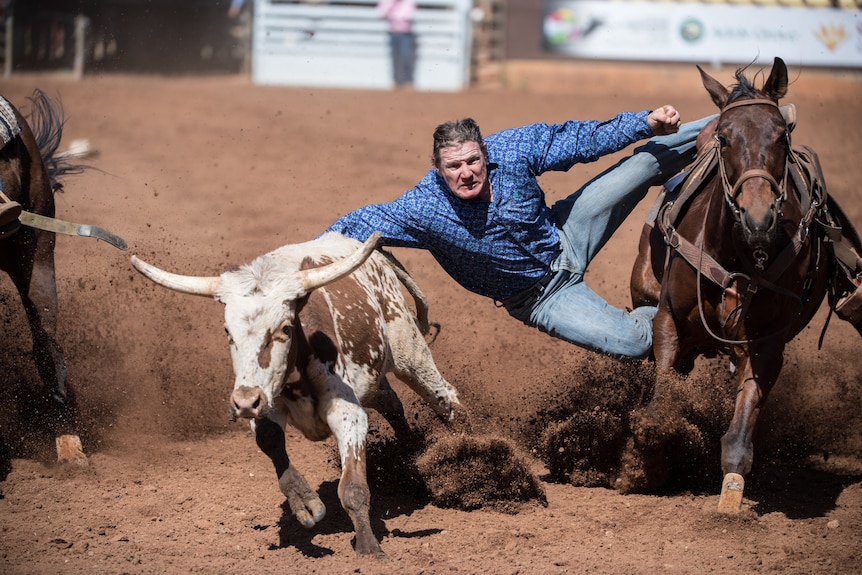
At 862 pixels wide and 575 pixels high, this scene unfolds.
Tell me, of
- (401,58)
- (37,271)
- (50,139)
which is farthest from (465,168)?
(401,58)

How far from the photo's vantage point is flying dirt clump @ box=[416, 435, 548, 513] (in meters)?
4.52

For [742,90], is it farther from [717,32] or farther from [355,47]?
[717,32]

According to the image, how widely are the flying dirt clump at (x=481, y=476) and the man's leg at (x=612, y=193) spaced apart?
3.02 ft

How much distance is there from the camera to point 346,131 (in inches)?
490

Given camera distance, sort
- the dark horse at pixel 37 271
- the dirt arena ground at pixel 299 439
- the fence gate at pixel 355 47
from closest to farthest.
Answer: the dirt arena ground at pixel 299 439 → the dark horse at pixel 37 271 → the fence gate at pixel 355 47

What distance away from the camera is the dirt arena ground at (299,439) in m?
3.90

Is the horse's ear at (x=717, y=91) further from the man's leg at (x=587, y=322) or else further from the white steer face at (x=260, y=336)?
the white steer face at (x=260, y=336)

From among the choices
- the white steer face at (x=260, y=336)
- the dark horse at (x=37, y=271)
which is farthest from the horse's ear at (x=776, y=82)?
the dark horse at (x=37, y=271)

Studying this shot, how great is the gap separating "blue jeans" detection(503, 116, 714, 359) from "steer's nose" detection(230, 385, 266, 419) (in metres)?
1.67

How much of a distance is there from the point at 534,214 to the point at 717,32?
48.8ft

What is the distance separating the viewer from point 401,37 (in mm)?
17531

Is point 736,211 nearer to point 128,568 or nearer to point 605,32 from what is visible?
point 128,568

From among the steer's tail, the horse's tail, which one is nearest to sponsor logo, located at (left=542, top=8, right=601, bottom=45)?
the horse's tail

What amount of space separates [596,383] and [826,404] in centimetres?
148
